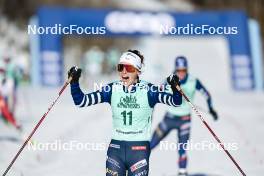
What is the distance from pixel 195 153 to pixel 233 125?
598 cm

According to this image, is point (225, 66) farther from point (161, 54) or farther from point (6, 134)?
point (6, 134)

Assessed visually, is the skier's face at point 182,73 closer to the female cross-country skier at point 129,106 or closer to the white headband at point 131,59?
the female cross-country skier at point 129,106

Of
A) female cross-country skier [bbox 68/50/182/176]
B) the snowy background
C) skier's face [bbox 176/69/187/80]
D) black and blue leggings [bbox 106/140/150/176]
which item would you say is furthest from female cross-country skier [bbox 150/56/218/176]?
black and blue leggings [bbox 106/140/150/176]

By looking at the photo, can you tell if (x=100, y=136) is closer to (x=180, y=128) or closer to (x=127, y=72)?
(x=180, y=128)

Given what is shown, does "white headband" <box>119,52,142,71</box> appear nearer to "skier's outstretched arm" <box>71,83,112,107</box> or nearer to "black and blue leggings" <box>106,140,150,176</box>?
"skier's outstretched arm" <box>71,83,112,107</box>

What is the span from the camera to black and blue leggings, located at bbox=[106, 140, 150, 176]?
656cm

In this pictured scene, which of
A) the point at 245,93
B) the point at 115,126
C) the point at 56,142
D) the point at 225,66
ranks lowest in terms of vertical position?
the point at 115,126

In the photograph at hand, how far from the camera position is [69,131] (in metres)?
16.7

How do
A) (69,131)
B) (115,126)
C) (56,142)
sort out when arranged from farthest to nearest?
(69,131) → (56,142) → (115,126)

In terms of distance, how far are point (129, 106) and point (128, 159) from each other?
0.52 meters

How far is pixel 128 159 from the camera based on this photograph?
661cm

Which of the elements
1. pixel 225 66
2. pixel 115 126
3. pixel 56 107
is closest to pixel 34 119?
pixel 56 107

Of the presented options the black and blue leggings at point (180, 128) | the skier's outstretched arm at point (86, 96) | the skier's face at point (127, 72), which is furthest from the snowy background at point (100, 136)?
the skier's face at point (127, 72)

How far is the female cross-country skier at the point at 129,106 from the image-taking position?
21.6 ft
